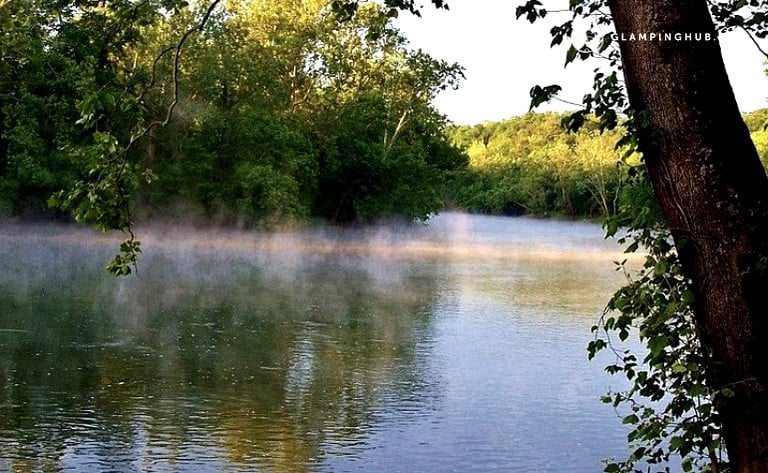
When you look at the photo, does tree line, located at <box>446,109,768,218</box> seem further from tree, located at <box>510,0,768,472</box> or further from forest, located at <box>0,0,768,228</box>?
tree, located at <box>510,0,768,472</box>

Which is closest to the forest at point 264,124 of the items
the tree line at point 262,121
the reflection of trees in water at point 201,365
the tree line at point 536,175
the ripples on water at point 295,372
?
the tree line at point 262,121

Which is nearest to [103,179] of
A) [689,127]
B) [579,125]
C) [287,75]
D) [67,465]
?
[579,125]

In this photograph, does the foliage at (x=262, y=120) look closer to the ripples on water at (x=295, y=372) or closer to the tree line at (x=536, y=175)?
the ripples on water at (x=295, y=372)

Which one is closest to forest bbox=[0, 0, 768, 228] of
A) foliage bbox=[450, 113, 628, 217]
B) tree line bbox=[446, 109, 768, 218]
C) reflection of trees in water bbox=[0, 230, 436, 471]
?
reflection of trees in water bbox=[0, 230, 436, 471]

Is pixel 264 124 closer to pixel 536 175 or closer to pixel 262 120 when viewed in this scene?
pixel 262 120

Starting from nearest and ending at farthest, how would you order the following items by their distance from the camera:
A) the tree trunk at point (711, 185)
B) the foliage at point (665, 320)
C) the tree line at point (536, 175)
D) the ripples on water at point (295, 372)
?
the tree trunk at point (711, 185)
the foliage at point (665, 320)
the ripples on water at point (295, 372)
the tree line at point (536, 175)

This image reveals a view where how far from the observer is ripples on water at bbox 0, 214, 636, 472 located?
7250 millimetres

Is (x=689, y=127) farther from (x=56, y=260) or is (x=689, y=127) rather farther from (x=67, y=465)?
(x=56, y=260)

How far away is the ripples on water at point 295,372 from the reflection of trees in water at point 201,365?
0.10 feet

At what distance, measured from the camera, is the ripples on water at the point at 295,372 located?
725 centimetres

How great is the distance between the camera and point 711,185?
2535 mm

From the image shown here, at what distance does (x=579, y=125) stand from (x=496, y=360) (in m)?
8.80

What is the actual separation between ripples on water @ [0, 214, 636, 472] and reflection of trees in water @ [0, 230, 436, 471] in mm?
29

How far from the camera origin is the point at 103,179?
10.1 feet
